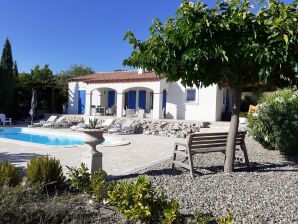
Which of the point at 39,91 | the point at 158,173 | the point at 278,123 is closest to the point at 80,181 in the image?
the point at 158,173

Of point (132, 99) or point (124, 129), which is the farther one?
point (132, 99)

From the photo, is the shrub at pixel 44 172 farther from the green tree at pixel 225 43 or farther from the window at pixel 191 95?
the window at pixel 191 95

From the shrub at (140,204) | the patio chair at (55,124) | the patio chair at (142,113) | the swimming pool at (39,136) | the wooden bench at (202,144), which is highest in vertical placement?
the patio chair at (142,113)

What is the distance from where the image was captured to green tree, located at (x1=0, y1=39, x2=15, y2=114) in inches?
997

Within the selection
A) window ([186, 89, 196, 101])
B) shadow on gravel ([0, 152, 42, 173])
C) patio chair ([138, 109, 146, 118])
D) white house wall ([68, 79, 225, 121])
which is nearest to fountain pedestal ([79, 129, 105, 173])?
shadow on gravel ([0, 152, 42, 173])

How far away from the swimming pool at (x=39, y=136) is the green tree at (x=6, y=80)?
5315mm

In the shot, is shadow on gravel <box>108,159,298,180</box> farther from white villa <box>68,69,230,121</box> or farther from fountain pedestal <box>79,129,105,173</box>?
white villa <box>68,69,230,121</box>

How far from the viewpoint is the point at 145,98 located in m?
26.2

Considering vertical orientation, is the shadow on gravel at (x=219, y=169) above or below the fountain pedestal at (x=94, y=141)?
below

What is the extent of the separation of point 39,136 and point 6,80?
8919 millimetres

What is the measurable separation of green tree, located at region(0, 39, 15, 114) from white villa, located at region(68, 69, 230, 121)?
547 centimetres

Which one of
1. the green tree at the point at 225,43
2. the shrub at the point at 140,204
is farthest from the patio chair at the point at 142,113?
the shrub at the point at 140,204

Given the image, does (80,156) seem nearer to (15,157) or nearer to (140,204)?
(15,157)

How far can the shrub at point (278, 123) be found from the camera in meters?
9.88
